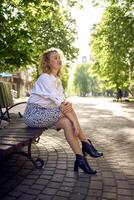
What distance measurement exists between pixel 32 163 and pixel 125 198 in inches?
81.9

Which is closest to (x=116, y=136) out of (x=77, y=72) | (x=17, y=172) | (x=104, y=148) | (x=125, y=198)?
(x=104, y=148)

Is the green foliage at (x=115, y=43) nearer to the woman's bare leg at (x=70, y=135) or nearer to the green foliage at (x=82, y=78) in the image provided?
the woman's bare leg at (x=70, y=135)

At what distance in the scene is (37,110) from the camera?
19.1ft

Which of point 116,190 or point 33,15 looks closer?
point 116,190

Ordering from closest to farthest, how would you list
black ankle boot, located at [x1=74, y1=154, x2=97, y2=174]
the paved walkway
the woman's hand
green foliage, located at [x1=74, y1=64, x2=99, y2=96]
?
the paved walkway → black ankle boot, located at [x1=74, y1=154, x2=97, y2=174] → the woman's hand → green foliage, located at [x1=74, y1=64, x2=99, y2=96]

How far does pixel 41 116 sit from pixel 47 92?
36 centimetres

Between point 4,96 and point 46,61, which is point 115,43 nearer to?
point 4,96

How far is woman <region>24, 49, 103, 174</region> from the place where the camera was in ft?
17.8

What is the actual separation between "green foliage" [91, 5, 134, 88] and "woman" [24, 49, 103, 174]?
66.1 feet

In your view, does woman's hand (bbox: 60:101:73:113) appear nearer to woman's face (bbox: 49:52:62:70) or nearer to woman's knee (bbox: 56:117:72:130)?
woman's knee (bbox: 56:117:72:130)

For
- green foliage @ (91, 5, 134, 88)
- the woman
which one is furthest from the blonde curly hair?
green foliage @ (91, 5, 134, 88)

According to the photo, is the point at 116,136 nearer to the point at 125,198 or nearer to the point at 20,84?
the point at 125,198

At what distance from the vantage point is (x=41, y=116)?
572cm

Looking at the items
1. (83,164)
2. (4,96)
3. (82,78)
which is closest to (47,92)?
(83,164)
